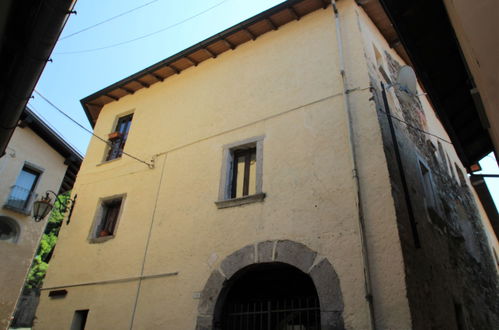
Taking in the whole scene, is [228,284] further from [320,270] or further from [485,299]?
[485,299]

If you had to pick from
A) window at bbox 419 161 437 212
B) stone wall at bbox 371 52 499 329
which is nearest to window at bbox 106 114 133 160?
stone wall at bbox 371 52 499 329

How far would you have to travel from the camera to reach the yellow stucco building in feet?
16.5

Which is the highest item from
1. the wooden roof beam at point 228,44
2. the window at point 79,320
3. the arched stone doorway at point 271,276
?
the wooden roof beam at point 228,44

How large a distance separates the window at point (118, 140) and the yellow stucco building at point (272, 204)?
0.51 ft

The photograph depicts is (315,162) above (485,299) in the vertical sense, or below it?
above

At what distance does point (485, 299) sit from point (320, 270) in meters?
5.40

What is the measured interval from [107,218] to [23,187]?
8022 millimetres

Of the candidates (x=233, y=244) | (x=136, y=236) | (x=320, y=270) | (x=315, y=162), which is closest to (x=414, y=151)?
(x=315, y=162)

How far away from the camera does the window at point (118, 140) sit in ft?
32.7

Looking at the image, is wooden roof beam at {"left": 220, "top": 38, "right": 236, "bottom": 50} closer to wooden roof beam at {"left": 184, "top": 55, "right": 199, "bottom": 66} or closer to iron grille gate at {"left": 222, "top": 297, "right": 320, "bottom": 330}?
wooden roof beam at {"left": 184, "top": 55, "right": 199, "bottom": 66}

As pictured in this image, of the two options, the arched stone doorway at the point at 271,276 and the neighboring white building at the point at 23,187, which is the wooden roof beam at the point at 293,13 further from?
the neighboring white building at the point at 23,187

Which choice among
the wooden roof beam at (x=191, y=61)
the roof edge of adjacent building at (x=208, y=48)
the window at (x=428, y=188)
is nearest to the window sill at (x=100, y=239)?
the roof edge of adjacent building at (x=208, y=48)

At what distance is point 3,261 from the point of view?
13.1 m

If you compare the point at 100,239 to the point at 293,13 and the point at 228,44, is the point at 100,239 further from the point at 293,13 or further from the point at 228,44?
the point at 293,13
